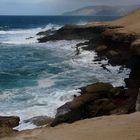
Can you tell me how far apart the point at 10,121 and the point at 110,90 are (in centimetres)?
397

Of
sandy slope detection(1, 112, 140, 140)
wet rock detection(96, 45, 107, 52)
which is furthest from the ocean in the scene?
sandy slope detection(1, 112, 140, 140)

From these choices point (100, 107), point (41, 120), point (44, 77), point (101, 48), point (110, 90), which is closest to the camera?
point (100, 107)

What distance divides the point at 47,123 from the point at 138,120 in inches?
193

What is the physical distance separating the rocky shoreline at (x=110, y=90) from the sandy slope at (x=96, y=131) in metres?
2.40

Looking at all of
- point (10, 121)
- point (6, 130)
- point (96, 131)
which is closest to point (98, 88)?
point (10, 121)

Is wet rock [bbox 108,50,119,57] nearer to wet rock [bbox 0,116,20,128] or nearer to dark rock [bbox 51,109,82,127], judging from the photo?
dark rock [bbox 51,109,82,127]

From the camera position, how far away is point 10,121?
14.4 metres

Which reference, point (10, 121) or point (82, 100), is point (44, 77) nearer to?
point (82, 100)

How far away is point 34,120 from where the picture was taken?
14.8 meters

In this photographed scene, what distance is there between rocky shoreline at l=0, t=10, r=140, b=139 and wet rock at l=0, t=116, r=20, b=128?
0.14 metres

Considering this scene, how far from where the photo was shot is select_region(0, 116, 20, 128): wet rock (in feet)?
46.9

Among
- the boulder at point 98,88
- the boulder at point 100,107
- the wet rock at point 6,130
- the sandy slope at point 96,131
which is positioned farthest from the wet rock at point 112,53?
the sandy slope at point 96,131

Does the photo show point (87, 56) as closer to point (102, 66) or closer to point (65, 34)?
point (102, 66)

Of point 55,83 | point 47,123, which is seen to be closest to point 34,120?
point 47,123
